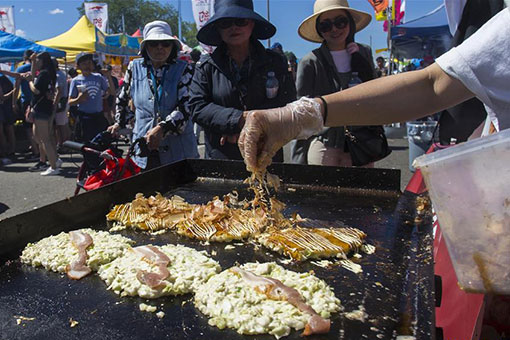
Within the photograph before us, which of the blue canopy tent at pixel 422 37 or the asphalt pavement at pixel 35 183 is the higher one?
the blue canopy tent at pixel 422 37

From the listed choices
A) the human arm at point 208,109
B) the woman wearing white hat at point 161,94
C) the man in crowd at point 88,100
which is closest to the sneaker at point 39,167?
the man in crowd at point 88,100

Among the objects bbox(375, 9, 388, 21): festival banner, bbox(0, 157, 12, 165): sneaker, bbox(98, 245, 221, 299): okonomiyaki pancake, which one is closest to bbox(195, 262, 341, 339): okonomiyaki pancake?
bbox(98, 245, 221, 299): okonomiyaki pancake

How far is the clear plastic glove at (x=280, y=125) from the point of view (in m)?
2.34

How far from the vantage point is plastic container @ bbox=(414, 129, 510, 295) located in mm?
1306

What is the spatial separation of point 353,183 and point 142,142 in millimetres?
2284

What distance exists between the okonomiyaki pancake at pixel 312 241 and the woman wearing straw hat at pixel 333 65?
6.50 ft

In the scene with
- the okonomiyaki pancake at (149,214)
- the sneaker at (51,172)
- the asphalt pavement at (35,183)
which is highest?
the okonomiyaki pancake at (149,214)

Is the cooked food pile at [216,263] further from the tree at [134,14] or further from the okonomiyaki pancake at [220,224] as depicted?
the tree at [134,14]

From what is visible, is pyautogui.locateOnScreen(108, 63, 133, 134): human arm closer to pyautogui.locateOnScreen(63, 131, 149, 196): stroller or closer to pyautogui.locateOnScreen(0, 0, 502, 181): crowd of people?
pyautogui.locateOnScreen(0, 0, 502, 181): crowd of people

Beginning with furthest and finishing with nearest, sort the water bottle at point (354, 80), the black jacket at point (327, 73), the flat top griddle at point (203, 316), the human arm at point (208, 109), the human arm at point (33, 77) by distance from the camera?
the human arm at point (33, 77), the black jacket at point (327, 73), the water bottle at point (354, 80), the human arm at point (208, 109), the flat top griddle at point (203, 316)

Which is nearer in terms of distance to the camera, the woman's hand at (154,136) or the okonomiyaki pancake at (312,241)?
the okonomiyaki pancake at (312,241)

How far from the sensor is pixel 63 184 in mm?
8703

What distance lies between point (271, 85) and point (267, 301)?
2.65 metres

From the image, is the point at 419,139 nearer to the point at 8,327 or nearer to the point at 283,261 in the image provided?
the point at 283,261
